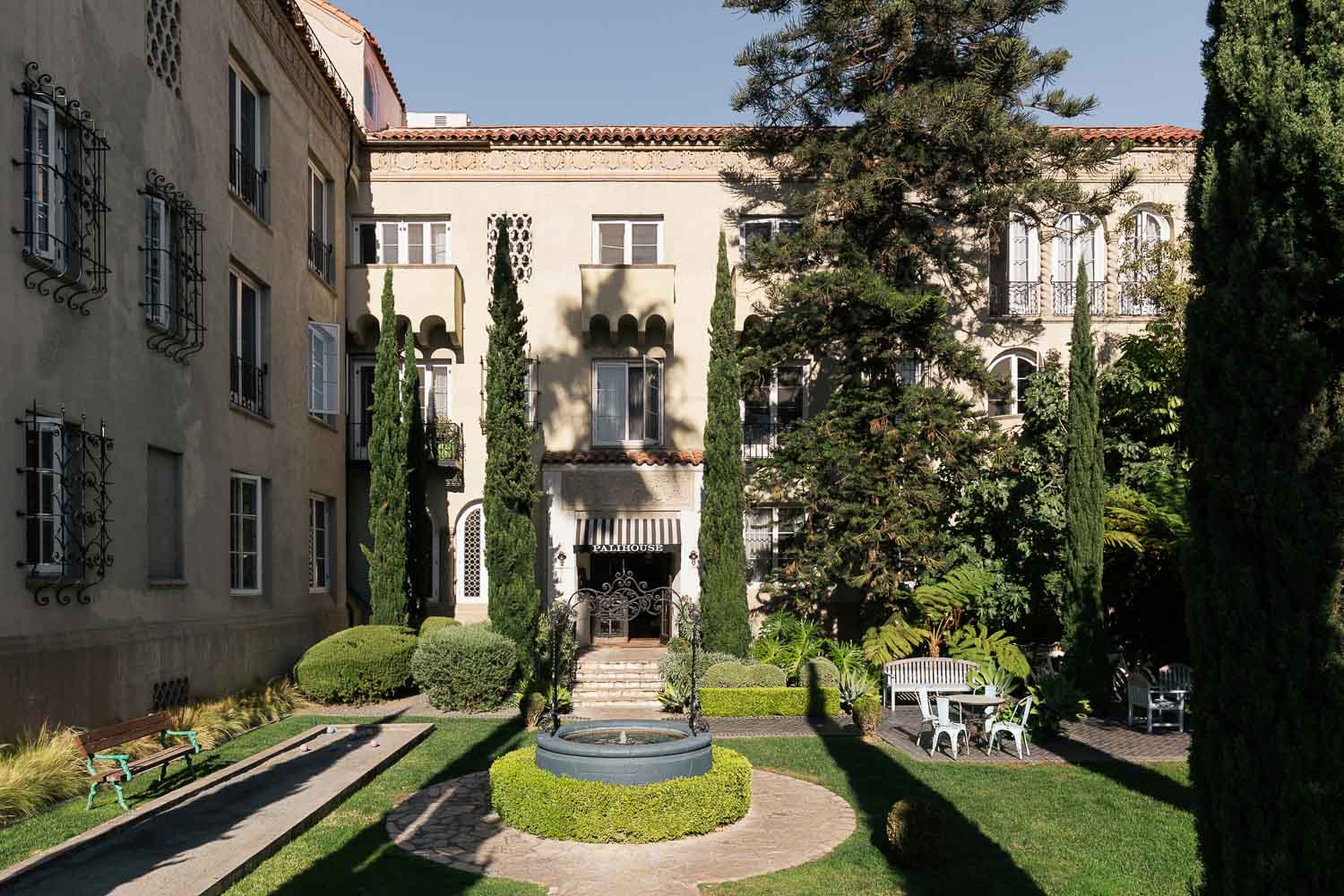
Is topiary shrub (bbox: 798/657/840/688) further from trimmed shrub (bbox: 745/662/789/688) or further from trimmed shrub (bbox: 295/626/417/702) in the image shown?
trimmed shrub (bbox: 295/626/417/702)

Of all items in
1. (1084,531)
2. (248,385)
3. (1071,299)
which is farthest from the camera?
(1071,299)

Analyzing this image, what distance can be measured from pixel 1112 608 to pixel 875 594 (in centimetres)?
573

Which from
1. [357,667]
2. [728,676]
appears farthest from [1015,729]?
[357,667]

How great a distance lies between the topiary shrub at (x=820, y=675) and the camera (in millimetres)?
19000

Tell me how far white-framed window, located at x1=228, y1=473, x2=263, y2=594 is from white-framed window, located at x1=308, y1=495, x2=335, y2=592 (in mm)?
2734

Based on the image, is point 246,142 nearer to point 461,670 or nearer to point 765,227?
point 461,670

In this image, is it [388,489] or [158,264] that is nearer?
[158,264]

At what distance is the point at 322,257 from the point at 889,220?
518 inches

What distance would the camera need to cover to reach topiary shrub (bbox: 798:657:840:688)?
62.3ft

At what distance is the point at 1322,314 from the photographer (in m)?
4.77

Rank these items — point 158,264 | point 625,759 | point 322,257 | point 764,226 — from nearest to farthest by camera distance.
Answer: point 625,759, point 158,264, point 322,257, point 764,226

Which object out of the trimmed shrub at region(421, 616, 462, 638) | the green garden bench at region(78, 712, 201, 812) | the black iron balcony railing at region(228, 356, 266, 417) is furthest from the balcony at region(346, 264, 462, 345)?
the green garden bench at region(78, 712, 201, 812)

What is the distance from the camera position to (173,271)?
1545cm

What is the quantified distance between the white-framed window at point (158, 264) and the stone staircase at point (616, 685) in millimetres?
10250
